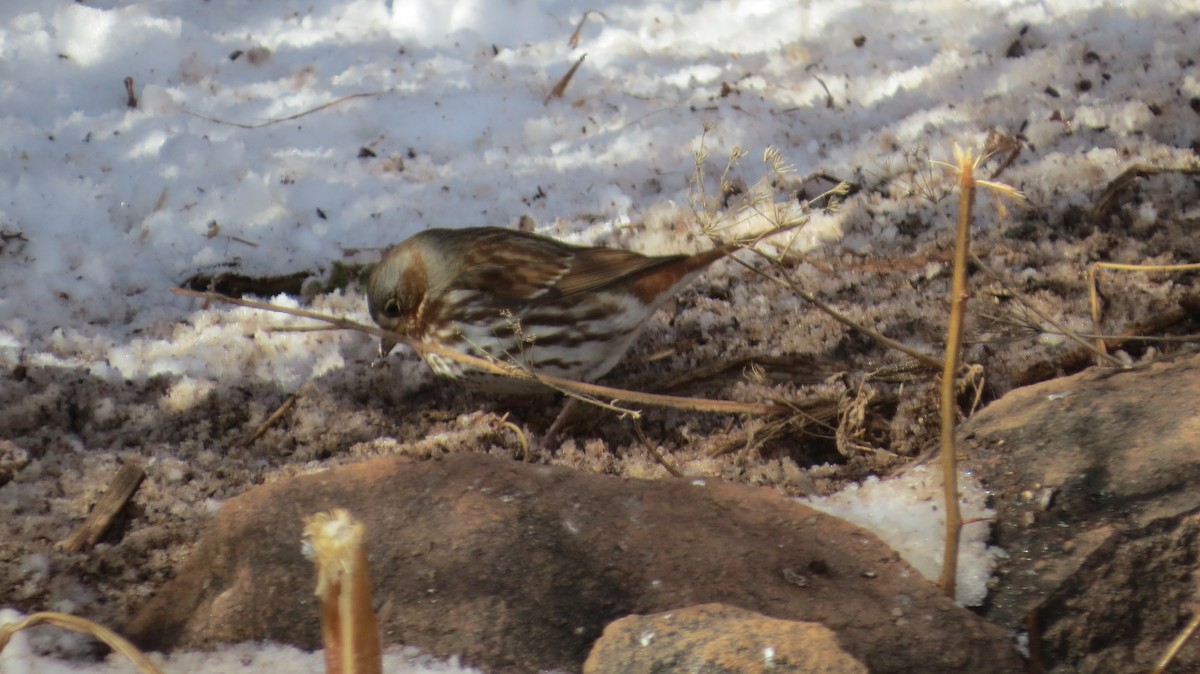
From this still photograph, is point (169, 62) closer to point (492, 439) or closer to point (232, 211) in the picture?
point (232, 211)

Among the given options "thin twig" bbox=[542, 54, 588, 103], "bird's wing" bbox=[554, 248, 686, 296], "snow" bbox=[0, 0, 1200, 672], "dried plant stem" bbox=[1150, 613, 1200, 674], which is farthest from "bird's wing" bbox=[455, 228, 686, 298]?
"dried plant stem" bbox=[1150, 613, 1200, 674]

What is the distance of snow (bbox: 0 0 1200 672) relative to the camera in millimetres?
4066

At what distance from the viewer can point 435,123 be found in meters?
Answer: 5.00

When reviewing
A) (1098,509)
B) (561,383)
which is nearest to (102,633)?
(561,383)

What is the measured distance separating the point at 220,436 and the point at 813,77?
3217 millimetres

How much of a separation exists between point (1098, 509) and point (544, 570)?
1.14 m

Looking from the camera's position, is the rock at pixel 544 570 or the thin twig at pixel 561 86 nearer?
the rock at pixel 544 570

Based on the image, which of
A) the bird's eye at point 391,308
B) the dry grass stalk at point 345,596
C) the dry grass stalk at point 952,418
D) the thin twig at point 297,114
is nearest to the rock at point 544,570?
the dry grass stalk at point 952,418

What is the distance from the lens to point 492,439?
3.26 m

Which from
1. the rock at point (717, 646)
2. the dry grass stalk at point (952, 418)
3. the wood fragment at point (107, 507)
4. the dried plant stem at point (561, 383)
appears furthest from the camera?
the dried plant stem at point (561, 383)

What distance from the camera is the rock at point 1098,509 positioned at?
6.73 feet

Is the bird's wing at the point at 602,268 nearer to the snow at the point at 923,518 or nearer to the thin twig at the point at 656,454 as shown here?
the thin twig at the point at 656,454

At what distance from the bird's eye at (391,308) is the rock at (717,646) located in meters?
2.00

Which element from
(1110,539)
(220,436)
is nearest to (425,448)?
(220,436)
